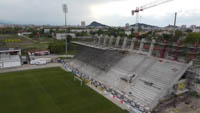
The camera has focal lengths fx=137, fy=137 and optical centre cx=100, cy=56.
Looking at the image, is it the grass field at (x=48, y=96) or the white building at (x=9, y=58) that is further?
the white building at (x=9, y=58)

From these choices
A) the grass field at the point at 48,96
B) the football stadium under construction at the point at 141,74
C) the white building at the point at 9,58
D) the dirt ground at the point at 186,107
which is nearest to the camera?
the dirt ground at the point at 186,107

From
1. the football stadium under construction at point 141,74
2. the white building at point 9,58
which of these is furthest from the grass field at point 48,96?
the white building at point 9,58

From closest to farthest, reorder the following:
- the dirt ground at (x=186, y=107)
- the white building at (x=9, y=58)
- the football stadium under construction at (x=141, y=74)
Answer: the dirt ground at (x=186, y=107)
the football stadium under construction at (x=141, y=74)
the white building at (x=9, y=58)

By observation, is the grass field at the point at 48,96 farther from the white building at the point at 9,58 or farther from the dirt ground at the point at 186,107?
the white building at the point at 9,58

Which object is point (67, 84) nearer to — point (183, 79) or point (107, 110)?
point (107, 110)

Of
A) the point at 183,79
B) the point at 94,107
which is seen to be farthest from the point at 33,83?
the point at 183,79

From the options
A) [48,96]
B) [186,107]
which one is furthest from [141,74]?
[48,96]

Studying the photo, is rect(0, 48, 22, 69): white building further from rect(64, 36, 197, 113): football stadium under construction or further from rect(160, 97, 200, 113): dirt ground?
rect(160, 97, 200, 113): dirt ground
